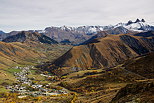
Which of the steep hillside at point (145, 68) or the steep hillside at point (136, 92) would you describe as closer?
the steep hillside at point (136, 92)

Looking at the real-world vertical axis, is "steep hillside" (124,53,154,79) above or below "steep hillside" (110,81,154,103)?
below

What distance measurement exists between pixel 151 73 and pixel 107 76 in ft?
169

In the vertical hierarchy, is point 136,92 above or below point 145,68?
above

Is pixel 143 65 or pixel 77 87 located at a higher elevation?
pixel 143 65

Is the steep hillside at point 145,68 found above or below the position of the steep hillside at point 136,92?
below

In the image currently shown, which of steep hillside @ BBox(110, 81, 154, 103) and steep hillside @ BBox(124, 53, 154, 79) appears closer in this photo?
steep hillside @ BBox(110, 81, 154, 103)

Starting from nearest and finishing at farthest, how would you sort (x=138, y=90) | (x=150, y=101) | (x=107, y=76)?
(x=150, y=101) < (x=138, y=90) < (x=107, y=76)

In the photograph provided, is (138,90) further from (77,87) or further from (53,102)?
(77,87)

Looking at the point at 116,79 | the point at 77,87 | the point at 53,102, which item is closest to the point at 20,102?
the point at 53,102

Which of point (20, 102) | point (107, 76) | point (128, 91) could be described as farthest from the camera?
point (107, 76)

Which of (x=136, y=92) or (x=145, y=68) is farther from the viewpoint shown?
(x=145, y=68)

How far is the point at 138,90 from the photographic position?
5591 cm

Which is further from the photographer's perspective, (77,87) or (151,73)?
(77,87)

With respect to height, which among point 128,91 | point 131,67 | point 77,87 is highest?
point 128,91
